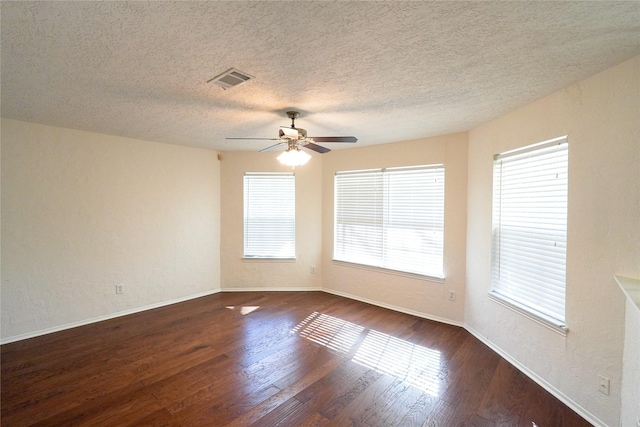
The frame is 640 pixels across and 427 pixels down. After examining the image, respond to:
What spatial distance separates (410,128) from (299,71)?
1897mm

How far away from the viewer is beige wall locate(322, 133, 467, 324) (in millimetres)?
3561

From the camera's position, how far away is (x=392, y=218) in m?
4.17

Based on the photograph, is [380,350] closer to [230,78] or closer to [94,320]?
[230,78]

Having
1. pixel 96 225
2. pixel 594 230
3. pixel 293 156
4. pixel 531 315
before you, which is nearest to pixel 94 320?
pixel 96 225

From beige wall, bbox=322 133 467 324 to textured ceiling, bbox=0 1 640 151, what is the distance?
0.86 meters

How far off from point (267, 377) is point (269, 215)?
2876 mm

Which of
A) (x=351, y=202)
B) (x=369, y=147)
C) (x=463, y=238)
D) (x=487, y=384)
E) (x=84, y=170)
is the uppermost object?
(x=369, y=147)

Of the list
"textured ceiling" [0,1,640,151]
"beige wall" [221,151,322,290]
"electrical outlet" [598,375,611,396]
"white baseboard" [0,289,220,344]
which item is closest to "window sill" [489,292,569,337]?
"electrical outlet" [598,375,611,396]

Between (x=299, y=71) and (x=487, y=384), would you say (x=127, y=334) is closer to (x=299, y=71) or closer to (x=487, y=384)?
(x=299, y=71)

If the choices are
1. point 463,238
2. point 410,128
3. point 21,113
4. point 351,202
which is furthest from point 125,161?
point 463,238

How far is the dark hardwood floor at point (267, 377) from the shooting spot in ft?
6.64

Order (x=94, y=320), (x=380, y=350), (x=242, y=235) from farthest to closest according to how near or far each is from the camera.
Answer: (x=242, y=235), (x=94, y=320), (x=380, y=350)

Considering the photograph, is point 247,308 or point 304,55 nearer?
point 304,55

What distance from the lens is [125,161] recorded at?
3844mm
